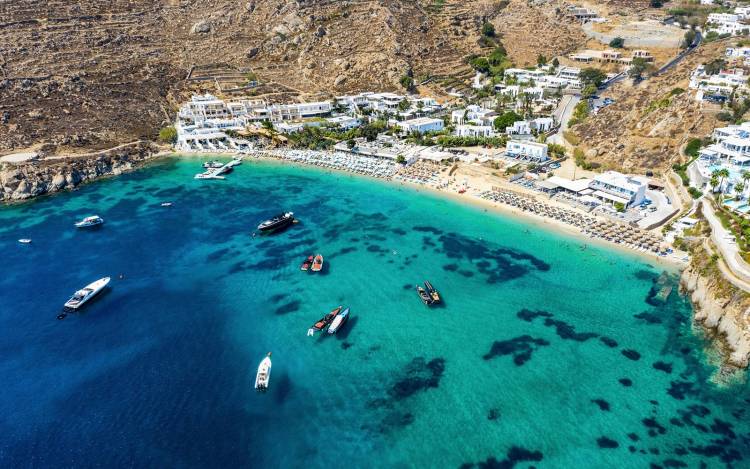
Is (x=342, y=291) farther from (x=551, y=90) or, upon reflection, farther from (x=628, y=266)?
(x=551, y=90)

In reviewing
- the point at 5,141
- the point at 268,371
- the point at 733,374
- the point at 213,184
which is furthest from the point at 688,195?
the point at 5,141

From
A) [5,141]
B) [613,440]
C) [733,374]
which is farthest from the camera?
[5,141]

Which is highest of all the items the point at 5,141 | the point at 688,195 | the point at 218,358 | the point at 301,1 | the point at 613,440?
the point at 301,1

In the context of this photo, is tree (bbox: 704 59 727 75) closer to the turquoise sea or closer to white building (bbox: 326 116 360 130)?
the turquoise sea

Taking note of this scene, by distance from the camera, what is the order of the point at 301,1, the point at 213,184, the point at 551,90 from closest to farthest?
1. the point at 213,184
2. the point at 551,90
3. the point at 301,1

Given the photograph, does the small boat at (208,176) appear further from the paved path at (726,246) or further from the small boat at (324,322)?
the paved path at (726,246)

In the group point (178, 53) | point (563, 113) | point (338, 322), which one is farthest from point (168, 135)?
point (563, 113)
